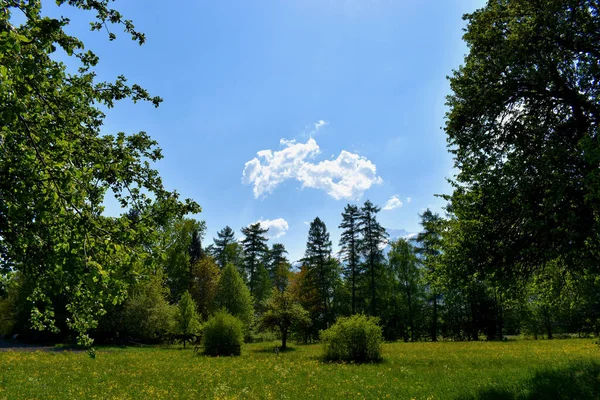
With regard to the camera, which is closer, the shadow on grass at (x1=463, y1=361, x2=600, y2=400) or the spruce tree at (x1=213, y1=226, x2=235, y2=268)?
the shadow on grass at (x1=463, y1=361, x2=600, y2=400)

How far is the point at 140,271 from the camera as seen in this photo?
24.2 feet

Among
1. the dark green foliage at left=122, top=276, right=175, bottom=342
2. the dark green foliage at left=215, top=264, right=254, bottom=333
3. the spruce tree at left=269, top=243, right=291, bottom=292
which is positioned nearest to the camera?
the dark green foliage at left=122, top=276, right=175, bottom=342

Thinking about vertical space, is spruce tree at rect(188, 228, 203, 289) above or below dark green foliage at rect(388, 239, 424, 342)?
above

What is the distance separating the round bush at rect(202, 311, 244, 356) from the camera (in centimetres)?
2803

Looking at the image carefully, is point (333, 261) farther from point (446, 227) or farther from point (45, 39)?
point (45, 39)

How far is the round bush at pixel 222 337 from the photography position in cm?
2803

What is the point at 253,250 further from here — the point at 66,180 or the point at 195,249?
the point at 66,180

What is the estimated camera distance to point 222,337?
28.2 metres

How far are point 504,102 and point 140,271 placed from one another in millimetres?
13496

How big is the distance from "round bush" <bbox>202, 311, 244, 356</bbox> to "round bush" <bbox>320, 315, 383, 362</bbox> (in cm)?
934

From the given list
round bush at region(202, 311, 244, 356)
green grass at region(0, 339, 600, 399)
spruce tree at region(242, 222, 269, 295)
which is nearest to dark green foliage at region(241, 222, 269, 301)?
spruce tree at region(242, 222, 269, 295)

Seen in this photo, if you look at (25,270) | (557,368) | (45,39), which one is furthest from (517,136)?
(25,270)

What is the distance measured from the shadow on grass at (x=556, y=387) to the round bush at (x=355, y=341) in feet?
32.2

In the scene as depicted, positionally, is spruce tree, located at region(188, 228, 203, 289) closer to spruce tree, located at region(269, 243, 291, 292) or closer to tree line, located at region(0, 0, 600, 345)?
spruce tree, located at region(269, 243, 291, 292)
